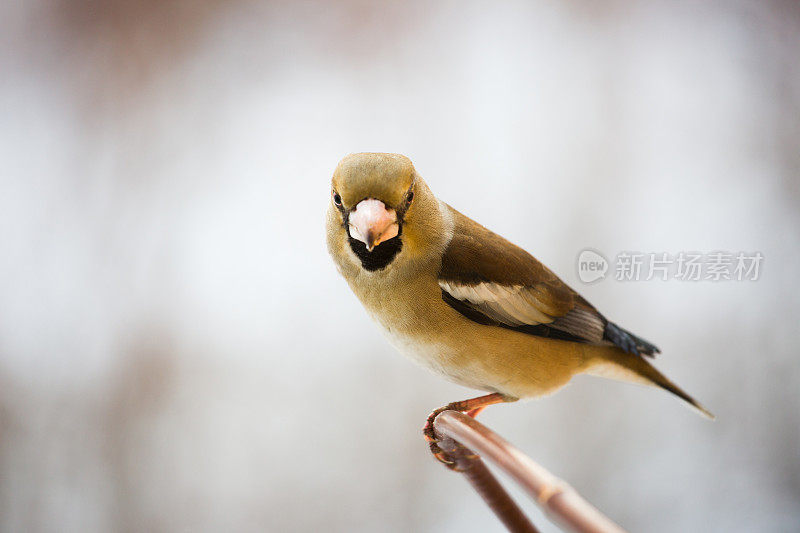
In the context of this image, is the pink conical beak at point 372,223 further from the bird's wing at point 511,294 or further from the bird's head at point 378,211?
the bird's wing at point 511,294

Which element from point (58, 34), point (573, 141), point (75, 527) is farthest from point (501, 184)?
point (75, 527)

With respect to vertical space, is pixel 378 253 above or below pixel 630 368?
above

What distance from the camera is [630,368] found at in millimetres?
1183

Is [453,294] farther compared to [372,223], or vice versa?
[453,294]

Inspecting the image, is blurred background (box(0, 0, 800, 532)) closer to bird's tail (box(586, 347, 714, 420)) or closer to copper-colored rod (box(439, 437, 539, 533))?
bird's tail (box(586, 347, 714, 420))

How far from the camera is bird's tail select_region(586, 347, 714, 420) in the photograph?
1169 millimetres

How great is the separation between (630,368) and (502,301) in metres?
0.32

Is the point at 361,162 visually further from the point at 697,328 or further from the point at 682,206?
the point at 697,328

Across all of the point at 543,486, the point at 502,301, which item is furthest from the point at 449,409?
the point at 543,486

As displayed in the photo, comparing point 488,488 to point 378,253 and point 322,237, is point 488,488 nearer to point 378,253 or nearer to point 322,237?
point 378,253

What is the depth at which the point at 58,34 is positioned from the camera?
5.22 feet

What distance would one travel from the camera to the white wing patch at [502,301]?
0.99 m

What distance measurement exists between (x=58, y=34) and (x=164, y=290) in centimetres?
68

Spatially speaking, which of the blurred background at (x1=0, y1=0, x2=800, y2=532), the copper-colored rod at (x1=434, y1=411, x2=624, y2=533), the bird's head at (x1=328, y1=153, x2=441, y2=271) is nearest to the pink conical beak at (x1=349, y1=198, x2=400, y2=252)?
the bird's head at (x1=328, y1=153, x2=441, y2=271)
